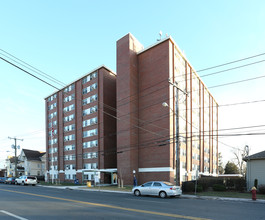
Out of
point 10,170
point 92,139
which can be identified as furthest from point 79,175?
point 10,170

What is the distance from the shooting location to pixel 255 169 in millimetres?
25641

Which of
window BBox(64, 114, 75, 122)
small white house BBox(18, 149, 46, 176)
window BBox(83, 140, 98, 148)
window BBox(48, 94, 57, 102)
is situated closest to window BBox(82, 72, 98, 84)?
window BBox(64, 114, 75, 122)

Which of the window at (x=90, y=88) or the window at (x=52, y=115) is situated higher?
the window at (x=90, y=88)

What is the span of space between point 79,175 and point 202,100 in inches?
1324

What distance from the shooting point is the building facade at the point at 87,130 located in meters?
48.4

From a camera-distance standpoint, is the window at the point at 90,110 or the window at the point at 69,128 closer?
the window at the point at 90,110

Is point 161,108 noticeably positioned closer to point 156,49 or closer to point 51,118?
point 156,49

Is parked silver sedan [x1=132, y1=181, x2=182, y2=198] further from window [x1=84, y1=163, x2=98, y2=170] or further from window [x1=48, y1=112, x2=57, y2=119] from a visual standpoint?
window [x1=48, y1=112, x2=57, y2=119]

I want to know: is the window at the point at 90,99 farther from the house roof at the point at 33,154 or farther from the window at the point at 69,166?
the house roof at the point at 33,154

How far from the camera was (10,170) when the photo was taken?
89062 millimetres

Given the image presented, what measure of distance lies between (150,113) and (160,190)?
22.7 m

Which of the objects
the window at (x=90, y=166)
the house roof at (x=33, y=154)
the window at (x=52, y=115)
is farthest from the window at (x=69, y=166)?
the house roof at (x=33, y=154)

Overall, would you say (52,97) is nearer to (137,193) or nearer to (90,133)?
(90,133)

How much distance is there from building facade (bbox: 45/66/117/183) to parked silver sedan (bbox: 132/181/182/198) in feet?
77.8
